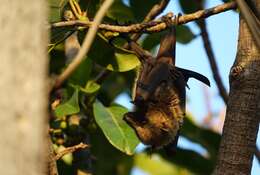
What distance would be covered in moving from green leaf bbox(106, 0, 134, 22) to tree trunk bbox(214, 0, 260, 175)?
7.24 feet

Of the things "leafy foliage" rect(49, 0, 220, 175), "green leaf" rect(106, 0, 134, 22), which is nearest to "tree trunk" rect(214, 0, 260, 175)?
"leafy foliage" rect(49, 0, 220, 175)

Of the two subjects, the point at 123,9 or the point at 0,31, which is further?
the point at 123,9

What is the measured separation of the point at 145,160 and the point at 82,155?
1528mm

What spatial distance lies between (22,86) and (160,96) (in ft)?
10.2

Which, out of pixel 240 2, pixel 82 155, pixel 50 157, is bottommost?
pixel 82 155

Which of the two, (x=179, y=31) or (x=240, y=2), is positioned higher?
(x=240, y=2)

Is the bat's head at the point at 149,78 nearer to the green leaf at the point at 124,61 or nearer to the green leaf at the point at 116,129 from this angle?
the green leaf at the point at 124,61

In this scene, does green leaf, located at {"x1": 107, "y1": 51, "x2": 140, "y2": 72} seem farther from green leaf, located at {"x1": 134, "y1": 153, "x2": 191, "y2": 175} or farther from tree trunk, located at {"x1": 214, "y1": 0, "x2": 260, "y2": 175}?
green leaf, located at {"x1": 134, "y1": 153, "x2": 191, "y2": 175}

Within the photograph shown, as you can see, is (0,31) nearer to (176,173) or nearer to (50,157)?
(50,157)

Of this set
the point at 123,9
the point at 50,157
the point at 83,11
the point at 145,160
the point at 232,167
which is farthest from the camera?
the point at 145,160

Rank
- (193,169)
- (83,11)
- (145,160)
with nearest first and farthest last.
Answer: (83,11) < (193,169) < (145,160)

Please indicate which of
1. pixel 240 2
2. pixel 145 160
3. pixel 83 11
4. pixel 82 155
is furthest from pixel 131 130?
pixel 240 2

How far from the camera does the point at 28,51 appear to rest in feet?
3.80

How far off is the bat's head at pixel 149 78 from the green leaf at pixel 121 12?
109cm
